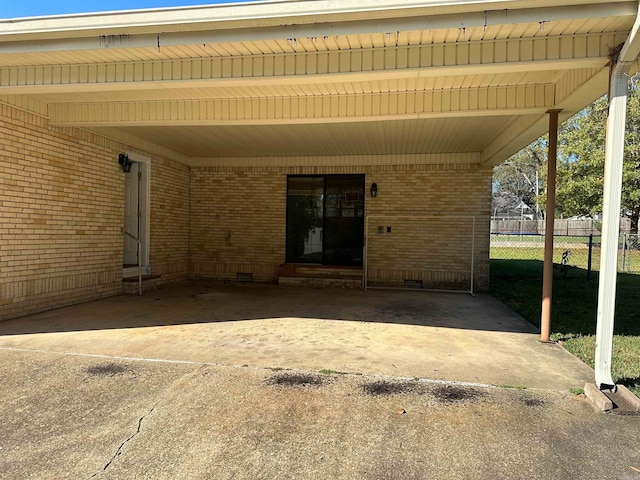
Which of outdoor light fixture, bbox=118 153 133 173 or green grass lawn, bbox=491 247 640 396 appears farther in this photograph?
outdoor light fixture, bbox=118 153 133 173

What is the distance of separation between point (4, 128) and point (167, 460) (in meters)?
6.01

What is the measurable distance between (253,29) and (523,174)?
50389mm

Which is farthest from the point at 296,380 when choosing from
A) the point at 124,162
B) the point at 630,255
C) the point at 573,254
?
the point at 630,255

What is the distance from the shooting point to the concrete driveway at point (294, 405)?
8.87ft

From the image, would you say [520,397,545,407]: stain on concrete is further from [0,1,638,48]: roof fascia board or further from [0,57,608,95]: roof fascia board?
[0,1,638,48]: roof fascia board

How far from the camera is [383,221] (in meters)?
10.9

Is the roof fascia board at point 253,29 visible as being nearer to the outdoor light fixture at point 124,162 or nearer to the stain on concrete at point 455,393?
the stain on concrete at point 455,393

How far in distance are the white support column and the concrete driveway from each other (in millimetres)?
455

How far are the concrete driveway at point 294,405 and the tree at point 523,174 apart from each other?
3210cm

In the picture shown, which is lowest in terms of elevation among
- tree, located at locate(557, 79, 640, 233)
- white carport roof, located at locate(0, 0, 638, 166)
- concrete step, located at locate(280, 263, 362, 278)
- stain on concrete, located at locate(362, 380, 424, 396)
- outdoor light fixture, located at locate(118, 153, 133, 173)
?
stain on concrete, located at locate(362, 380, 424, 396)

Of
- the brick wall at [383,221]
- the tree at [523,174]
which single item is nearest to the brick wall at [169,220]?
the brick wall at [383,221]

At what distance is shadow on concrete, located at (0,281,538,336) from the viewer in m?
6.45

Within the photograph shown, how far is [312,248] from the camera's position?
1172 cm

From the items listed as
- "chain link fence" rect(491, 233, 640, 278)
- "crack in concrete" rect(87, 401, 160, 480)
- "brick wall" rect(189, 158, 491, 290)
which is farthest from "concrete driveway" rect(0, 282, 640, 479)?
"chain link fence" rect(491, 233, 640, 278)
